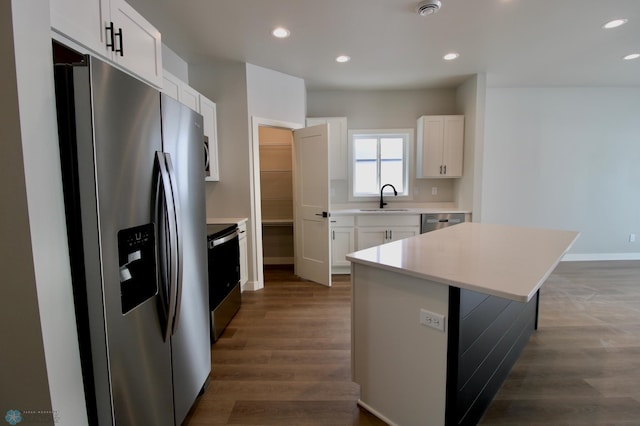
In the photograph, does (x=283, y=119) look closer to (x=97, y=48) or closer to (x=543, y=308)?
(x=97, y=48)

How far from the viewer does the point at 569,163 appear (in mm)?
4676

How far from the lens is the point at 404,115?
467 centimetres

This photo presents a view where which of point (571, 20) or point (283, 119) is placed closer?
point (571, 20)

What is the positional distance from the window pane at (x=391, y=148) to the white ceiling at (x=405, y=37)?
952mm

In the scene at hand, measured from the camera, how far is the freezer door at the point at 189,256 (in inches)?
56.2

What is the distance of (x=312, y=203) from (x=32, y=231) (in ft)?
10.2

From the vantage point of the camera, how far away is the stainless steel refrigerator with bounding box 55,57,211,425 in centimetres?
94

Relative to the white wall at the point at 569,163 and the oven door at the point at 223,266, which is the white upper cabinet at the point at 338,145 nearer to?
the oven door at the point at 223,266

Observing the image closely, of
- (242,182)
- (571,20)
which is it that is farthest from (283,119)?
(571,20)

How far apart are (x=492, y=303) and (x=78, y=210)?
195 centimetres

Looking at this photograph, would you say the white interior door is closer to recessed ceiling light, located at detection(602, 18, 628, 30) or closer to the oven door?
the oven door

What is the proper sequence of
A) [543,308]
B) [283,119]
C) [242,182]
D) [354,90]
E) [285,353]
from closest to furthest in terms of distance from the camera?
[285,353] → [543,308] → [242,182] → [283,119] → [354,90]

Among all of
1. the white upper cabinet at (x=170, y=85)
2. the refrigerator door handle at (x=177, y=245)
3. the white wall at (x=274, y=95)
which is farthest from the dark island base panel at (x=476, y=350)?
the white wall at (x=274, y=95)

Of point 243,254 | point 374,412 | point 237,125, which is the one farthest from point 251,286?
point 374,412
